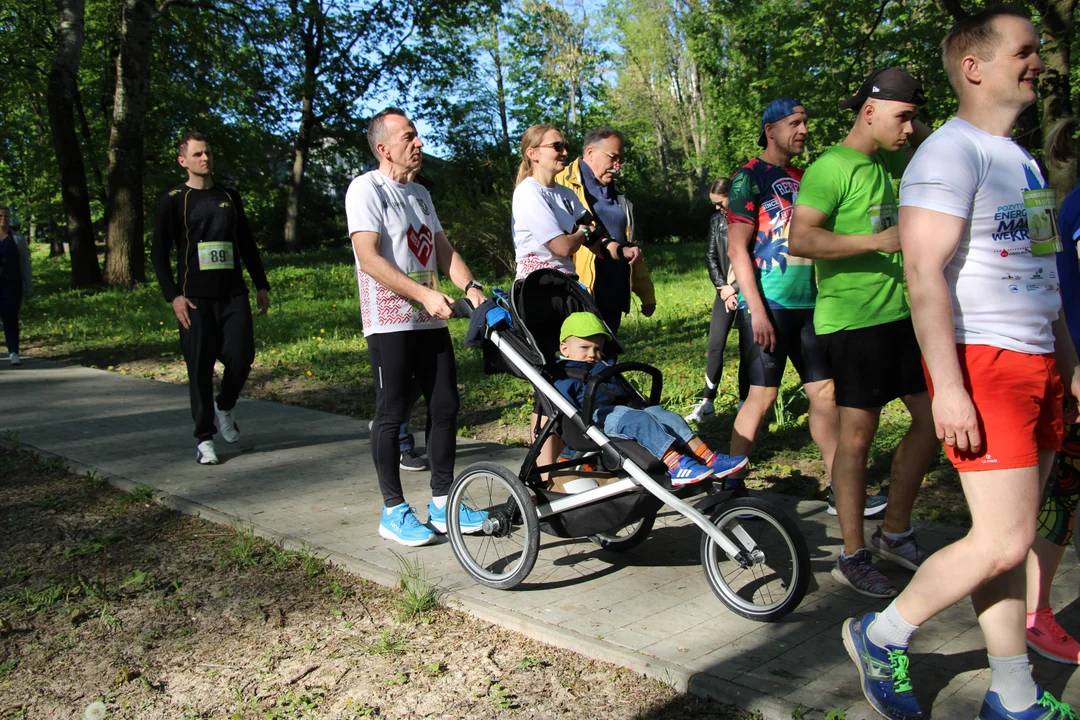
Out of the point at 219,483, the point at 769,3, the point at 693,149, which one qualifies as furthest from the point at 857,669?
the point at 693,149

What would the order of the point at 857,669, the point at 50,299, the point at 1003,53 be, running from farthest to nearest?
the point at 50,299 < the point at 857,669 < the point at 1003,53

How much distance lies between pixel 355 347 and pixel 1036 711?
1041 cm

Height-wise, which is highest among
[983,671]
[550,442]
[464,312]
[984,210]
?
[984,210]

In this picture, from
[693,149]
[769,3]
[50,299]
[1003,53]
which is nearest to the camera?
[1003,53]

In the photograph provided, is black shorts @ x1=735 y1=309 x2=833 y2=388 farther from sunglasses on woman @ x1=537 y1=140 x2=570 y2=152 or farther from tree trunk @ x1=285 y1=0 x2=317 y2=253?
tree trunk @ x1=285 y1=0 x2=317 y2=253

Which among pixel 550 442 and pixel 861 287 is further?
pixel 550 442

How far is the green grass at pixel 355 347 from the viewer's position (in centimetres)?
685

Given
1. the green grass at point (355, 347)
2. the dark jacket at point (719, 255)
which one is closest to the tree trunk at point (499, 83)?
the green grass at point (355, 347)

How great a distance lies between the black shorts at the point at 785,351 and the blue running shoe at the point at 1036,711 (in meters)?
2.04

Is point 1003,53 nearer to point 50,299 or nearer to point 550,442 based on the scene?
point 550,442

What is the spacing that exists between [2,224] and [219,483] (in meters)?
7.41

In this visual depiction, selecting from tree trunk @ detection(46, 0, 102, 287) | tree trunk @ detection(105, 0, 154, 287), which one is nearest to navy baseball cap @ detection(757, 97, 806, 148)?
tree trunk @ detection(46, 0, 102, 287)

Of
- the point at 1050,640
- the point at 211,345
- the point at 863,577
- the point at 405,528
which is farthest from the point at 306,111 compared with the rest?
the point at 1050,640

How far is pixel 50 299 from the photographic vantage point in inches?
808
